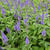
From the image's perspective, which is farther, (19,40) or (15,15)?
(15,15)

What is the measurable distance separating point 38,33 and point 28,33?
0.26 meters

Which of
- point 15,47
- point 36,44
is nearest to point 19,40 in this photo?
point 15,47

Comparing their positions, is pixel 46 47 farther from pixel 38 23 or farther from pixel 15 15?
pixel 15 15

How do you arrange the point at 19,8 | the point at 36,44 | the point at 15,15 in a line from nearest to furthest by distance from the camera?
1. the point at 36,44
2. the point at 15,15
3. the point at 19,8

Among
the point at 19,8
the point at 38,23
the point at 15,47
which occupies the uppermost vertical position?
the point at 19,8

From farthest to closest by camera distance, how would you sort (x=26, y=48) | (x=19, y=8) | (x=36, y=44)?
(x=19, y=8) < (x=36, y=44) < (x=26, y=48)

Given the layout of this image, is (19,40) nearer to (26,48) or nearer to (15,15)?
(26,48)

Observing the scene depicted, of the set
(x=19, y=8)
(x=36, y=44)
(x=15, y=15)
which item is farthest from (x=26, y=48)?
(x=19, y=8)

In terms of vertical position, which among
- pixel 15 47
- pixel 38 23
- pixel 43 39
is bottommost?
pixel 15 47

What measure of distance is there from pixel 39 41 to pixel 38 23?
0.47m

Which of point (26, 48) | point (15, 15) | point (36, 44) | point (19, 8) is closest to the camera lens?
point (26, 48)

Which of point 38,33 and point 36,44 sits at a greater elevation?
point 38,33

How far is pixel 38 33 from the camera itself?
2.89 metres

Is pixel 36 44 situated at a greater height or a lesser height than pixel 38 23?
lesser
